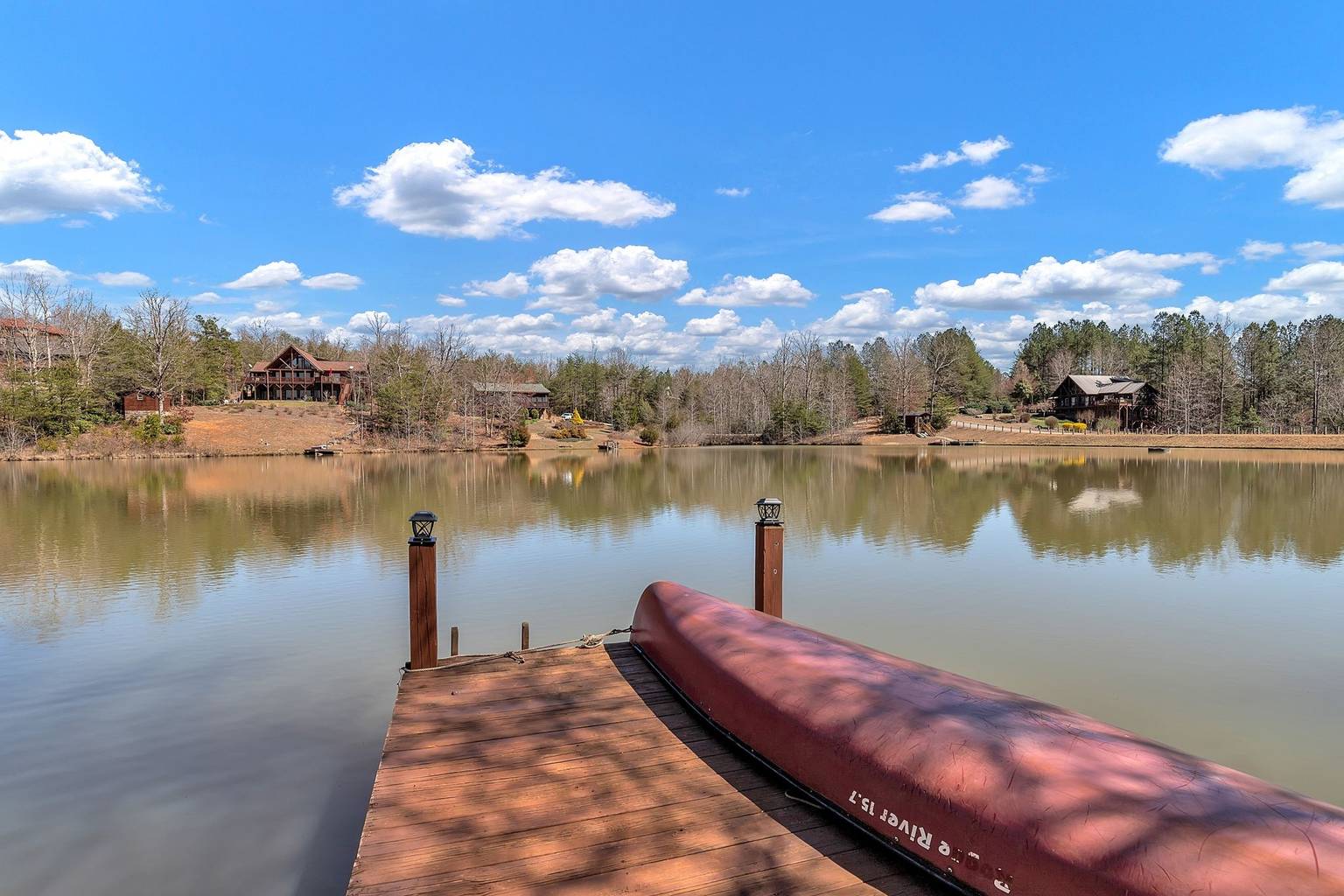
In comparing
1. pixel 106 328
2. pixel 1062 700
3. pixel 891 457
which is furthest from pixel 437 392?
pixel 1062 700

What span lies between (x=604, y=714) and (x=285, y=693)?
4262 millimetres

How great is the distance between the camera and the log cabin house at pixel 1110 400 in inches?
2854

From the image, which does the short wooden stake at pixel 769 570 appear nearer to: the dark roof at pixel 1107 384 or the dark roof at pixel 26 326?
the dark roof at pixel 26 326

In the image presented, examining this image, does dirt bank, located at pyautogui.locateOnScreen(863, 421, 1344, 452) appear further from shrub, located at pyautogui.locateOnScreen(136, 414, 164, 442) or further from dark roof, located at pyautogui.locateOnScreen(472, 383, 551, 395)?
shrub, located at pyautogui.locateOnScreen(136, 414, 164, 442)

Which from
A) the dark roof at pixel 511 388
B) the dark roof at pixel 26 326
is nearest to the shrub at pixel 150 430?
the dark roof at pixel 26 326

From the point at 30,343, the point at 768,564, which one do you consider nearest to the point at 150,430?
the point at 30,343

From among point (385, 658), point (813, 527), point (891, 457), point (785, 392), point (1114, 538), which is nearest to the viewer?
point (385, 658)

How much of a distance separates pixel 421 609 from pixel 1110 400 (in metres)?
81.6

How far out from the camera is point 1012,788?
3080 millimetres

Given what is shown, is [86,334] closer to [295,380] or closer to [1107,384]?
[295,380]

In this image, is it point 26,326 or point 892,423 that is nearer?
point 26,326

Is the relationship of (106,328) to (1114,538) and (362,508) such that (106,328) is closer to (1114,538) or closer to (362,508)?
(362,508)

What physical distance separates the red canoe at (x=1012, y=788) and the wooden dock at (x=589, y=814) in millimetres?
250

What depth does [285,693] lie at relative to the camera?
7629mm
